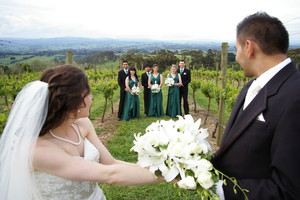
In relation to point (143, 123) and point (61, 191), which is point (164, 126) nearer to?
point (61, 191)

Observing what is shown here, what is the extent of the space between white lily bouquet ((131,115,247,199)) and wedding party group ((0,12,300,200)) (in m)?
0.02

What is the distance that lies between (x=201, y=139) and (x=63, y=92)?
116 cm

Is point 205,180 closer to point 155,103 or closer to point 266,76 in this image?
point 266,76

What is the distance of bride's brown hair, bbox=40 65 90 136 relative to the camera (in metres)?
1.95

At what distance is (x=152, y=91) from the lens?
444 inches

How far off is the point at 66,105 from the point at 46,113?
20 centimetres

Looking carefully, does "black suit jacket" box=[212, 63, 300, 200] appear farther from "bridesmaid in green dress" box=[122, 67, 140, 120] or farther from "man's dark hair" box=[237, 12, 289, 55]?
"bridesmaid in green dress" box=[122, 67, 140, 120]

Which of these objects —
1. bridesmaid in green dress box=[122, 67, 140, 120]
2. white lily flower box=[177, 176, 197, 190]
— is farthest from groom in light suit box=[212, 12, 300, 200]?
bridesmaid in green dress box=[122, 67, 140, 120]

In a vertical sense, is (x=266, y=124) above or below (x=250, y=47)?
below

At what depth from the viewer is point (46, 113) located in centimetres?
202

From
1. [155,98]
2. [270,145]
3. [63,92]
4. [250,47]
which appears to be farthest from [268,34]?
[155,98]

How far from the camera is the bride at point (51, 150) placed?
1.91 m

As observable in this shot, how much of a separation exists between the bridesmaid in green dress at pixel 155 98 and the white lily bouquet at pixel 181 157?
9.50 metres


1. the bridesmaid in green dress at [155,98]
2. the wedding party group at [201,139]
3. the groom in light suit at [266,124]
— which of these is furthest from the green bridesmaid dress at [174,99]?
the groom in light suit at [266,124]
